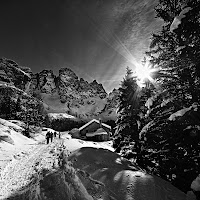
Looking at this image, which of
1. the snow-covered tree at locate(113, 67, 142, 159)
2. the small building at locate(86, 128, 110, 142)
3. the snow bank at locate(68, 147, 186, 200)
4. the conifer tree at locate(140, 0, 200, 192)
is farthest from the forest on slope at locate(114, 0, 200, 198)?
the small building at locate(86, 128, 110, 142)

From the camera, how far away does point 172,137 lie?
6434 mm

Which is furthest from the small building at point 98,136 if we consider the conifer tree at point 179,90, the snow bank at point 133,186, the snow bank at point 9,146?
the snow bank at point 133,186

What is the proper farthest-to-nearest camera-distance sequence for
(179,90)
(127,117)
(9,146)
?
(9,146)
(127,117)
(179,90)

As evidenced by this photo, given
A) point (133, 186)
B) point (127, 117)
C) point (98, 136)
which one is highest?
point (98, 136)

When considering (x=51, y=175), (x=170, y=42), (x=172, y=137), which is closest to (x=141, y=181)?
(x=172, y=137)

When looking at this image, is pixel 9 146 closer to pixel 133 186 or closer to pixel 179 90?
pixel 133 186

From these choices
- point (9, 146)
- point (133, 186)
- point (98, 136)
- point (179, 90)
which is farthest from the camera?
point (98, 136)

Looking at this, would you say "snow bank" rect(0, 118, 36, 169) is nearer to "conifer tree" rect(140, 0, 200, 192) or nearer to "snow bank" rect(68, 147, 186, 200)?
"snow bank" rect(68, 147, 186, 200)

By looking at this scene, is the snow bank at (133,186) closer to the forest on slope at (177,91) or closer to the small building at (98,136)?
the forest on slope at (177,91)

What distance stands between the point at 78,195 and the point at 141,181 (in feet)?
7.60

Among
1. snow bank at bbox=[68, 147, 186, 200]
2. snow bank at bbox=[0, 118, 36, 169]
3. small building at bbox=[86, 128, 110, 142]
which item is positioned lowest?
snow bank at bbox=[68, 147, 186, 200]

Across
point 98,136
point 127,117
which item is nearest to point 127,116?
point 127,117

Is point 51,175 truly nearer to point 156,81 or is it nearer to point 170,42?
point 156,81

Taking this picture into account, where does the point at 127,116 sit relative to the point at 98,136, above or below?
below
